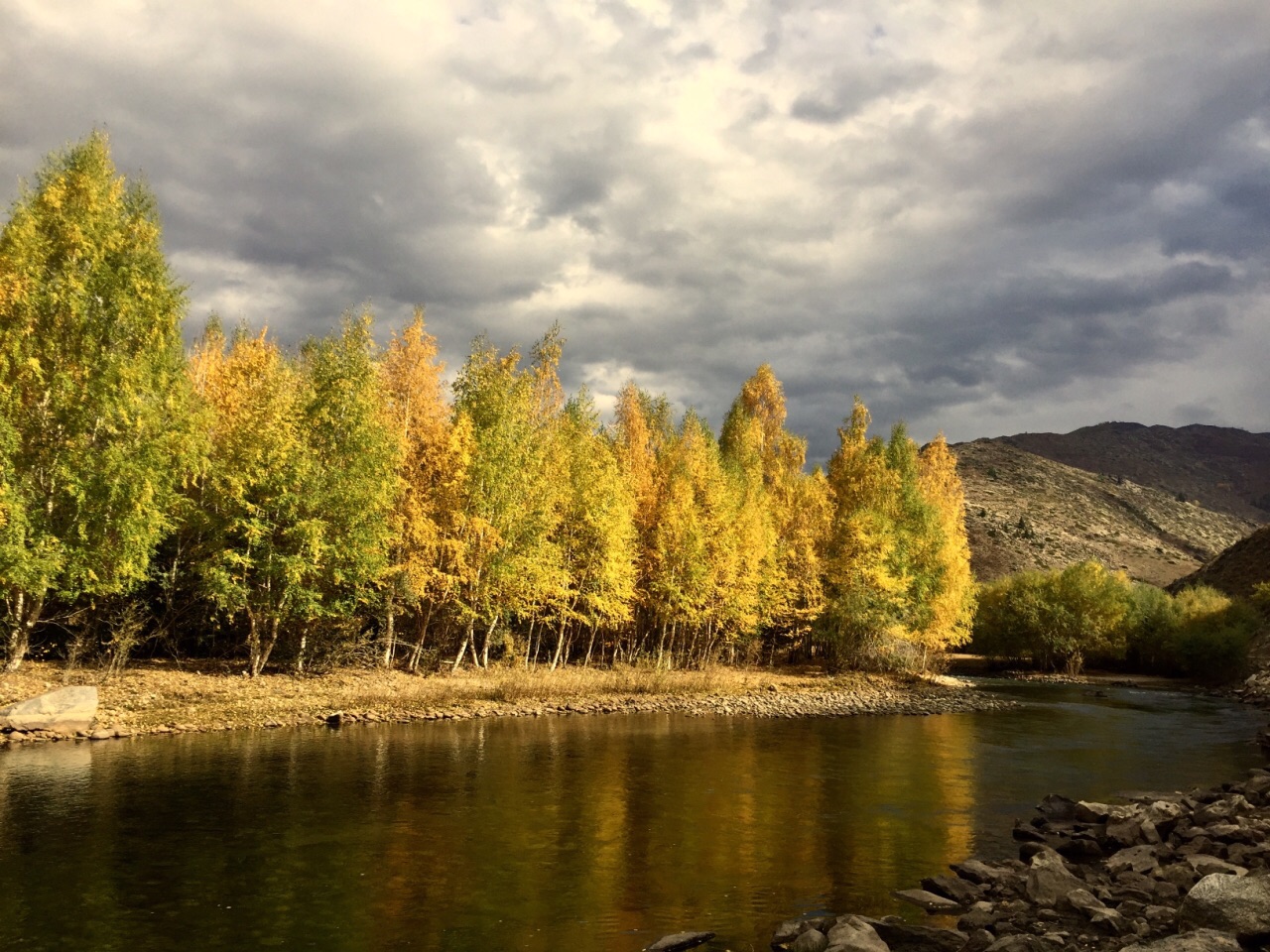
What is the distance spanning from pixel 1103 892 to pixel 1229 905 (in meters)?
2.64

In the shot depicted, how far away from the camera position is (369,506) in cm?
3697

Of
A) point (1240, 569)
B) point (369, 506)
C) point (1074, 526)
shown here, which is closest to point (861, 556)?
point (369, 506)

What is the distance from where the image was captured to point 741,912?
1397cm

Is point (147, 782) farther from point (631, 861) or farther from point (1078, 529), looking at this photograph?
point (1078, 529)

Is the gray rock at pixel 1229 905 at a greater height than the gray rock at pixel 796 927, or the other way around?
the gray rock at pixel 1229 905

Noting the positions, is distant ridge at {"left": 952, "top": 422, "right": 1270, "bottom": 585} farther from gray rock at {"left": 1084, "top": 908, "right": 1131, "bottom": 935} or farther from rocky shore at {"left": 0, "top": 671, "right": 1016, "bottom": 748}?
gray rock at {"left": 1084, "top": 908, "right": 1131, "bottom": 935}

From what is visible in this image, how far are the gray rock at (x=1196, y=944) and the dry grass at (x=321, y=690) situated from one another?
29.0 m

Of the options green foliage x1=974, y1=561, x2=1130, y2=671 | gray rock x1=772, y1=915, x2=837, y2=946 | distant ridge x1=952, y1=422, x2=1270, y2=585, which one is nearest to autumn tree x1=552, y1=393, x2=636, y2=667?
gray rock x1=772, y1=915, x2=837, y2=946

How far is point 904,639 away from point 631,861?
5140cm

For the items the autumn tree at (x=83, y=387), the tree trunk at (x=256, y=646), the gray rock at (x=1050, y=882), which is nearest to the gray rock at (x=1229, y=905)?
the gray rock at (x=1050, y=882)

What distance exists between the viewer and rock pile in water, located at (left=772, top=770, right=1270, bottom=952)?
1169cm

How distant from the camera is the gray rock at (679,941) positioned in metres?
12.0

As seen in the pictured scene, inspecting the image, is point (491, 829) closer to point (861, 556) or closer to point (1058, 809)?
point (1058, 809)

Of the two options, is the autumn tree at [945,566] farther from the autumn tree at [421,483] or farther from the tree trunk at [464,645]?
the autumn tree at [421,483]
